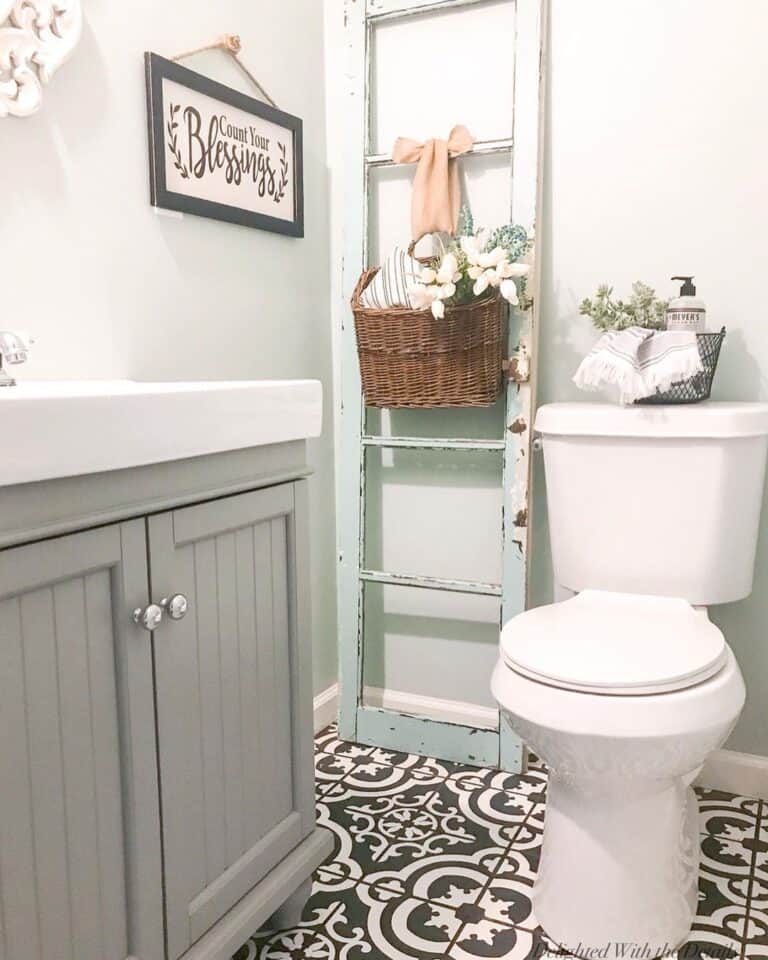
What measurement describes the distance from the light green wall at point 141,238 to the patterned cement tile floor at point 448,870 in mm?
703

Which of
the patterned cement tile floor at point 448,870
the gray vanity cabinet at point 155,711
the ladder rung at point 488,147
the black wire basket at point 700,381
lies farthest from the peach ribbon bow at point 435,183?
the patterned cement tile floor at point 448,870

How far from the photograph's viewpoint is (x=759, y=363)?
1.80 m

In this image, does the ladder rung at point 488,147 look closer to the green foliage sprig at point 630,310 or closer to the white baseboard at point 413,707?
the green foliage sprig at point 630,310

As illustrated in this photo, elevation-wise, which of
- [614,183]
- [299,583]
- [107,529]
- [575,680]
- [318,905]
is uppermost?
[614,183]

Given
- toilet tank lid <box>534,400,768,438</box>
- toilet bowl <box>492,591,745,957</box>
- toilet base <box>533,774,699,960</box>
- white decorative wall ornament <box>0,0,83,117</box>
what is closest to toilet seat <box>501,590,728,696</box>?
toilet bowl <box>492,591,745,957</box>

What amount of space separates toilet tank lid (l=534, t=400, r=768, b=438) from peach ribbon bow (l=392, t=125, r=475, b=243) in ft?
1.70

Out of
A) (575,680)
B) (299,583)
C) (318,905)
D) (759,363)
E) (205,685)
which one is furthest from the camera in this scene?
(759,363)

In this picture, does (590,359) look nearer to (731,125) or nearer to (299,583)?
(731,125)

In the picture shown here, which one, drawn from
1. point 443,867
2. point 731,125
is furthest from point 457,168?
point 443,867

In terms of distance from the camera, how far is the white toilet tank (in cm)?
164

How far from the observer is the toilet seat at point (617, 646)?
1320 mm

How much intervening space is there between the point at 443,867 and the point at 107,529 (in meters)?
1.04

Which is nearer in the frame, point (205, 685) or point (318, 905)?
point (205, 685)

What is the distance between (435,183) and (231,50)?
1.68 feet
